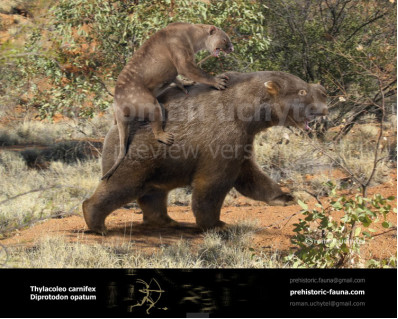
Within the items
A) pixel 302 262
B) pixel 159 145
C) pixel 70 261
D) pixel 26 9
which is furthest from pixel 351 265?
pixel 26 9

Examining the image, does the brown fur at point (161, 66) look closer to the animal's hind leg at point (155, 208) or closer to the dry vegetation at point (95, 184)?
the dry vegetation at point (95, 184)

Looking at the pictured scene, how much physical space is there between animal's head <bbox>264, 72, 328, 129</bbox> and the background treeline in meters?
1.93

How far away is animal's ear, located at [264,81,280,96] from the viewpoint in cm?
555

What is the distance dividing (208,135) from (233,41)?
163 inches

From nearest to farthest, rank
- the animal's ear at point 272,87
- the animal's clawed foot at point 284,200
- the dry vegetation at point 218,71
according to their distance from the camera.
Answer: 1. the animal's ear at point 272,87
2. the animal's clawed foot at point 284,200
3. the dry vegetation at point 218,71

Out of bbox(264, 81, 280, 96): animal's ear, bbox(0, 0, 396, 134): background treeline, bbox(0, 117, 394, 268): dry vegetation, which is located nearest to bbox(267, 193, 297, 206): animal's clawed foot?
bbox(0, 117, 394, 268): dry vegetation

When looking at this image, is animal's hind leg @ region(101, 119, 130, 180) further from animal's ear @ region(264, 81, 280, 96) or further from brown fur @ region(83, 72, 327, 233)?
animal's ear @ region(264, 81, 280, 96)

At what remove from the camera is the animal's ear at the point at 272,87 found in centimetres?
555

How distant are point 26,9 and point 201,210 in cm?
1887

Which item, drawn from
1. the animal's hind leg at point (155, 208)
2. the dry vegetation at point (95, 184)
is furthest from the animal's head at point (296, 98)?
the animal's hind leg at point (155, 208)

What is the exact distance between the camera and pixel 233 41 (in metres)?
9.23

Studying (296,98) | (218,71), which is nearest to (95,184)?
(218,71)

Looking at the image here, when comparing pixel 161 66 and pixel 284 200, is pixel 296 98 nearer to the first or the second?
pixel 284 200

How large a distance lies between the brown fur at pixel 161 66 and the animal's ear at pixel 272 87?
0.58 m
